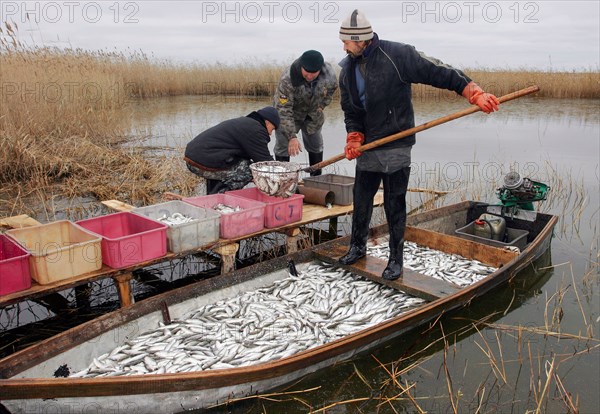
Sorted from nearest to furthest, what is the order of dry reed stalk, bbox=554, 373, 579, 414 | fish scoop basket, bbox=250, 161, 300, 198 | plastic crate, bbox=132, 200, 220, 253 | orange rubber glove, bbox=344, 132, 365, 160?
dry reed stalk, bbox=554, 373, 579, 414 → plastic crate, bbox=132, 200, 220, 253 → orange rubber glove, bbox=344, 132, 365, 160 → fish scoop basket, bbox=250, 161, 300, 198

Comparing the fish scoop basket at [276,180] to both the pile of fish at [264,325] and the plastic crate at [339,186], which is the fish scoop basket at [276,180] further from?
→ the plastic crate at [339,186]

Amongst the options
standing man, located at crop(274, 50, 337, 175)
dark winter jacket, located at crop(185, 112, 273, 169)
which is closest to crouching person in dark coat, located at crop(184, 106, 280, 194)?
dark winter jacket, located at crop(185, 112, 273, 169)

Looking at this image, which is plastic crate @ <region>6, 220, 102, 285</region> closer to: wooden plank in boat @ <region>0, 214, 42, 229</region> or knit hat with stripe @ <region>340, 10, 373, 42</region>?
wooden plank in boat @ <region>0, 214, 42, 229</region>

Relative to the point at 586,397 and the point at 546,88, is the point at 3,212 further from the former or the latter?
the point at 546,88

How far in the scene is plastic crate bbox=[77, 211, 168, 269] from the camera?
4.18 meters

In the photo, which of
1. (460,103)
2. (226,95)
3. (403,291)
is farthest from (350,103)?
(226,95)

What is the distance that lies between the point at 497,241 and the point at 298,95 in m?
3.38

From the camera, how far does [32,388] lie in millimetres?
2904

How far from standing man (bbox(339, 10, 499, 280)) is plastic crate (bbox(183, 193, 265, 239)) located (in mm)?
1012

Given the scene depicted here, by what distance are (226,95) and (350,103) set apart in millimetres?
20098

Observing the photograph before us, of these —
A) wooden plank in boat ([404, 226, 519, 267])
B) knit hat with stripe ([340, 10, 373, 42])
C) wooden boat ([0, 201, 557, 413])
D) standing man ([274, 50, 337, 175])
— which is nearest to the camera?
wooden boat ([0, 201, 557, 413])

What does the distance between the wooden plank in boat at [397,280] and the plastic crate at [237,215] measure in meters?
0.77

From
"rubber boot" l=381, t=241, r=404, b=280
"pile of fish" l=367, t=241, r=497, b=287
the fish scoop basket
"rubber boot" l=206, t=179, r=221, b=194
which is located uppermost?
the fish scoop basket

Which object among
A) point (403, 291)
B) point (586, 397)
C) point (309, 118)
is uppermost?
point (309, 118)
